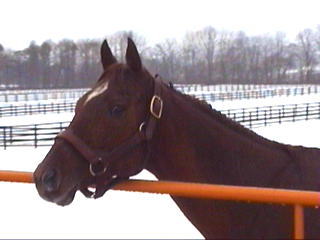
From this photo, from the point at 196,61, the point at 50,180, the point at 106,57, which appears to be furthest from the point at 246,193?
the point at 196,61

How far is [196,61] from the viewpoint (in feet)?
365

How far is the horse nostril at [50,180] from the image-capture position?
2109 millimetres

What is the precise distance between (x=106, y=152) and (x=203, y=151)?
523 millimetres

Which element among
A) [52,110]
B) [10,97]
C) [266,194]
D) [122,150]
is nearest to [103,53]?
[122,150]

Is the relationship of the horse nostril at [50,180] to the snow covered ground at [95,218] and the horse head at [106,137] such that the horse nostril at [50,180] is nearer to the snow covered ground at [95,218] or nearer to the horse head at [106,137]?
the horse head at [106,137]

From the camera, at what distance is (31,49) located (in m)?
98.6

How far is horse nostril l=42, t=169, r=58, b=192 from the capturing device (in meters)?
2.11

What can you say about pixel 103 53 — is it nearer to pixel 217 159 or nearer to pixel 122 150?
pixel 122 150

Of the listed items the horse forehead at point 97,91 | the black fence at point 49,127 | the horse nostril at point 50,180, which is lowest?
the black fence at point 49,127

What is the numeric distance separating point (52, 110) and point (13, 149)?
21.1 m

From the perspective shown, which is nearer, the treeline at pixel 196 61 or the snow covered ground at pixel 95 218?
the snow covered ground at pixel 95 218

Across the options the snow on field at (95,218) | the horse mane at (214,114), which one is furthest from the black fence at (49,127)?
the horse mane at (214,114)

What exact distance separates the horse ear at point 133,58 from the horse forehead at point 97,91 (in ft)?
0.48

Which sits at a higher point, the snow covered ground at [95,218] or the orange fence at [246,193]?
the orange fence at [246,193]
